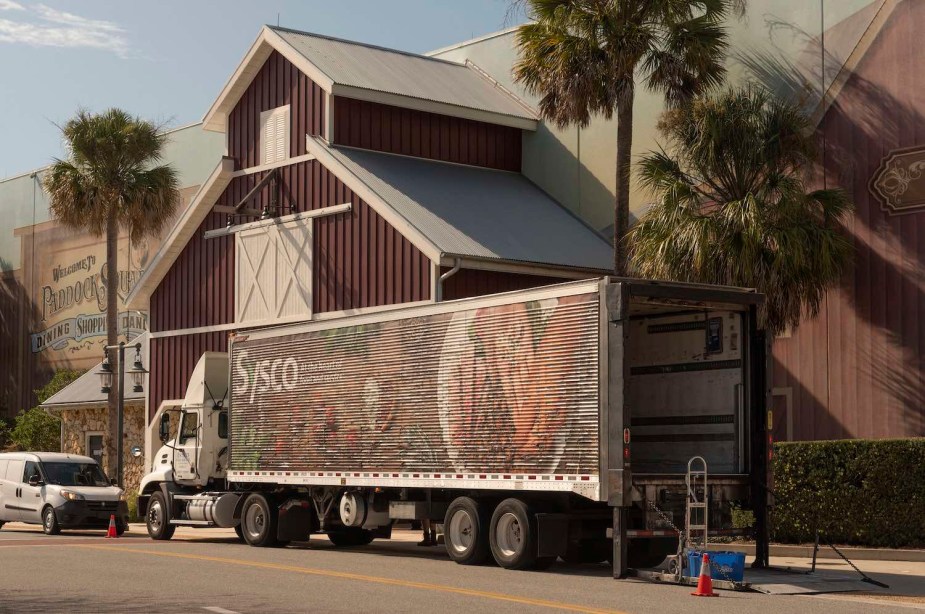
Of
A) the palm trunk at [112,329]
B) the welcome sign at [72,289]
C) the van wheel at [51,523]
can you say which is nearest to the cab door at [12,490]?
the van wheel at [51,523]

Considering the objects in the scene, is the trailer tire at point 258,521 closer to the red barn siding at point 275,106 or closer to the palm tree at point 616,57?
the palm tree at point 616,57

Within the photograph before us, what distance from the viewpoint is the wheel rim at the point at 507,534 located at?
17.3 meters

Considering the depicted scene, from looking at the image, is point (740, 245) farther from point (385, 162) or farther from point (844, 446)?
point (385, 162)

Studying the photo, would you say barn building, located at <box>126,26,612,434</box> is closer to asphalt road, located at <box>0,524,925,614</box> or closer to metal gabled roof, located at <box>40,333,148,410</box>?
metal gabled roof, located at <box>40,333,148,410</box>

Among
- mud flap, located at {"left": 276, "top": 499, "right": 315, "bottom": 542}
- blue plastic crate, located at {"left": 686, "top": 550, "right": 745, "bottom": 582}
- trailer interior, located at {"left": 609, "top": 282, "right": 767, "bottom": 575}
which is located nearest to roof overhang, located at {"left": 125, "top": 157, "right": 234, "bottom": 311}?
mud flap, located at {"left": 276, "top": 499, "right": 315, "bottom": 542}

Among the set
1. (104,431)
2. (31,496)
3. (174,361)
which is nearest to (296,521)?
(31,496)

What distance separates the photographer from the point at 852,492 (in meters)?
20.8

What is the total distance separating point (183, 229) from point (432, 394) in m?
17.1

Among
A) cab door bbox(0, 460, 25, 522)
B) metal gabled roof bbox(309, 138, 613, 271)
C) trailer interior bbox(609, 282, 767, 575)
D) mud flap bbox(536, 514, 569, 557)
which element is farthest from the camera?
cab door bbox(0, 460, 25, 522)

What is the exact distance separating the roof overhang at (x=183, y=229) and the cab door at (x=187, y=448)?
9555mm

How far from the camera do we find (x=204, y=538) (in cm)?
2597

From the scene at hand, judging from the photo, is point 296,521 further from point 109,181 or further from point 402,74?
point 109,181

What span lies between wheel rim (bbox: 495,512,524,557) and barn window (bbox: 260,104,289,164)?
54.0ft

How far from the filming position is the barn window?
105 ft
